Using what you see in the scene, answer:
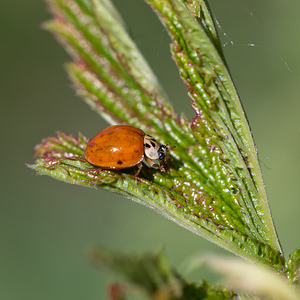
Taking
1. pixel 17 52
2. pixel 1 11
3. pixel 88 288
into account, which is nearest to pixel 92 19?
pixel 88 288

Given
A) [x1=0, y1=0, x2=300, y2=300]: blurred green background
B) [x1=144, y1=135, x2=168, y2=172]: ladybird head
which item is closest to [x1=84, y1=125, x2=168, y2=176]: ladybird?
[x1=144, y1=135, x2=168, y2=172]: ladybird head

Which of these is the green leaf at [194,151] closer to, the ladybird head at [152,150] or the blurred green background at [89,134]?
the ladybird head at [152,150]

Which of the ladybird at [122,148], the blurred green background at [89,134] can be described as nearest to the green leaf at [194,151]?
the ladybird at [122,148]

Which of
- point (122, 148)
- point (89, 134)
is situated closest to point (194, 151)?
point (122, 148)

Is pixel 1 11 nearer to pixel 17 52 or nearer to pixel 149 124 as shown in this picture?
pixel 17 52

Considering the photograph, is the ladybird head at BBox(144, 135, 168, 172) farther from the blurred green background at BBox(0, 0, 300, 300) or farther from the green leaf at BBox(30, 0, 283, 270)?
the blurred green background at BBox(0, 0, 300, 300)

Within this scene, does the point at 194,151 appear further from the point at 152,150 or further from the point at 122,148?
the point at 122,148
